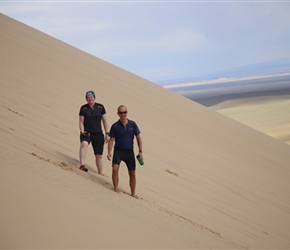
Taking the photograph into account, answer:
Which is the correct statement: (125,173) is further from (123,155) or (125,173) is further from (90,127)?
(123,155)

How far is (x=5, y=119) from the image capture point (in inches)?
341

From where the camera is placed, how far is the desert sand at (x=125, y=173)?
4852 mm

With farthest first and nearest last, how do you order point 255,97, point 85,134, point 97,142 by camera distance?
point 255,97, point 97,142, point 85,134

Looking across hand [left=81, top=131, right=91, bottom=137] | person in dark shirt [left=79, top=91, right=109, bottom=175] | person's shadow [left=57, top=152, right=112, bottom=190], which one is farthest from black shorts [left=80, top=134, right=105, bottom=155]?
person's shadow [left=57, top=152, right=112, bottom=190]

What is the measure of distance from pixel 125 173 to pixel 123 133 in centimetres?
205

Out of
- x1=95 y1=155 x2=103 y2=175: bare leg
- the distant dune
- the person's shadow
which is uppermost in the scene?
the distant dune

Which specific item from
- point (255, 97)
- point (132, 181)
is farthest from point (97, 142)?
point (255, 97)

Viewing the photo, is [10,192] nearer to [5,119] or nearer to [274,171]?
[5,119]

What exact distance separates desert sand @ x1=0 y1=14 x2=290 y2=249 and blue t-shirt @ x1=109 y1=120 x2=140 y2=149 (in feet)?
1.81

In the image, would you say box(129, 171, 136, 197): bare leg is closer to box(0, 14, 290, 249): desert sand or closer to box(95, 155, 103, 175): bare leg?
box(0, 14, 290, 249): desert sand

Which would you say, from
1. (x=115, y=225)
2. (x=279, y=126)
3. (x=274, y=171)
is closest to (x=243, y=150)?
(x=274, y=171)

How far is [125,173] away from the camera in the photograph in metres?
9.04

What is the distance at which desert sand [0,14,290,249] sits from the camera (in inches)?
191

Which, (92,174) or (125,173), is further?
(125,173)
